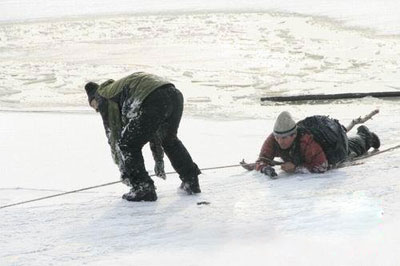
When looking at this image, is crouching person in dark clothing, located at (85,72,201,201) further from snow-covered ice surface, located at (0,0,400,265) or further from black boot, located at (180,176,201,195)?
snow-covered ice surface, located at (0,0,400,265)

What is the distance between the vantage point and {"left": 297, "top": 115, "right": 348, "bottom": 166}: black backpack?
5.66m

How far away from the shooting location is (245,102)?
9.58 m

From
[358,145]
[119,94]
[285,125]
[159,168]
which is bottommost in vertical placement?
[358,145]

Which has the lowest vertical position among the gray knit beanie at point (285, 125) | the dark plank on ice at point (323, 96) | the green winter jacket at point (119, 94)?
the dark plank on ice at point (323, 96)

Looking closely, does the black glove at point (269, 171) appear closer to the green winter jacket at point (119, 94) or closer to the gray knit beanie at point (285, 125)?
the gray knit beanie at point (285, 125)

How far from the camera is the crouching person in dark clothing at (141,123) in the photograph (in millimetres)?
4887

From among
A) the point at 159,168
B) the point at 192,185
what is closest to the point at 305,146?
the point at 192,185

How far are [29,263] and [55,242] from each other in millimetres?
301

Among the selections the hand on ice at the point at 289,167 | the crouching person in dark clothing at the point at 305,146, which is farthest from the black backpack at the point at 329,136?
the hand on ice at the point at 289,167

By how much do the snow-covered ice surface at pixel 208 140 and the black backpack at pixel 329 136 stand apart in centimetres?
16

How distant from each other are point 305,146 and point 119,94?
4.79ft

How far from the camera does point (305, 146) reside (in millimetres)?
5520

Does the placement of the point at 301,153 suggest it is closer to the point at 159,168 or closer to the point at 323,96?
the point at 159,168

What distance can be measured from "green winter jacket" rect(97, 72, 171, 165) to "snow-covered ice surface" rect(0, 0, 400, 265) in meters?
0.52
